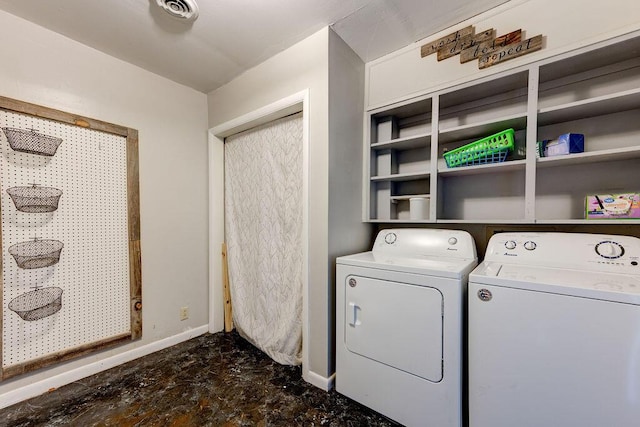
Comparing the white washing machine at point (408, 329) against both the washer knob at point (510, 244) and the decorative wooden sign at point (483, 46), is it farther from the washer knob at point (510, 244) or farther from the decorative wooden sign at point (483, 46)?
the decorative wooden sign at point (483, 46)

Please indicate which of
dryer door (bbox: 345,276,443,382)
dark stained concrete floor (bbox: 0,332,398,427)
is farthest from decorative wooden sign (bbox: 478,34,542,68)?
dark stained concrete floor (bbox: 0,332,398,427)

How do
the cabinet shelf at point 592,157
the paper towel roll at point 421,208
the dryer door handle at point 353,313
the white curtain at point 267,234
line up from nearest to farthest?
the cabinet shelf at point 592,157 < the dryer door handle at point 353,313 < the paper towel roll at point 421,208 < the white curtain at point 267,234

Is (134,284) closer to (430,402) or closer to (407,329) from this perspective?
(407,329)

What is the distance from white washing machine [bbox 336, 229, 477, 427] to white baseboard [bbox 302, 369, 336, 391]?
0.27 ft

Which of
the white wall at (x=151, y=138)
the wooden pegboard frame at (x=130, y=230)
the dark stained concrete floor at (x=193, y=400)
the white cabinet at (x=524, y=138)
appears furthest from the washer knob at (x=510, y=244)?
the wooden pegboard frame at (x=130, y=230)

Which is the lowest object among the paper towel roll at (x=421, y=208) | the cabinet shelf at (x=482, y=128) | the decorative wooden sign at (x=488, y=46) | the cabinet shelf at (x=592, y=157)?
the paper towel roll at (x=421, y=208)

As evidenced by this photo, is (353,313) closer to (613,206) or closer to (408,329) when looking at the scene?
(408,329)

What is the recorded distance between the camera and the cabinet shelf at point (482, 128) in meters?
1.46

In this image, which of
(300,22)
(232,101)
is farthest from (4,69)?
(300,22)

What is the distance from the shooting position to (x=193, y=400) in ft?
5.26

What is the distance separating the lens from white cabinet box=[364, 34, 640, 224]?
4.40 ft

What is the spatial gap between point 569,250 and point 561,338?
52 centimetres

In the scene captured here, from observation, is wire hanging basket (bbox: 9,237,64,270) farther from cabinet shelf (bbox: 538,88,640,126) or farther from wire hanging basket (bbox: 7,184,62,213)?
cabinet shelf (bbox: 538,88,640,126)

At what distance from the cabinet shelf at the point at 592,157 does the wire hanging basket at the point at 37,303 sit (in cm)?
299
